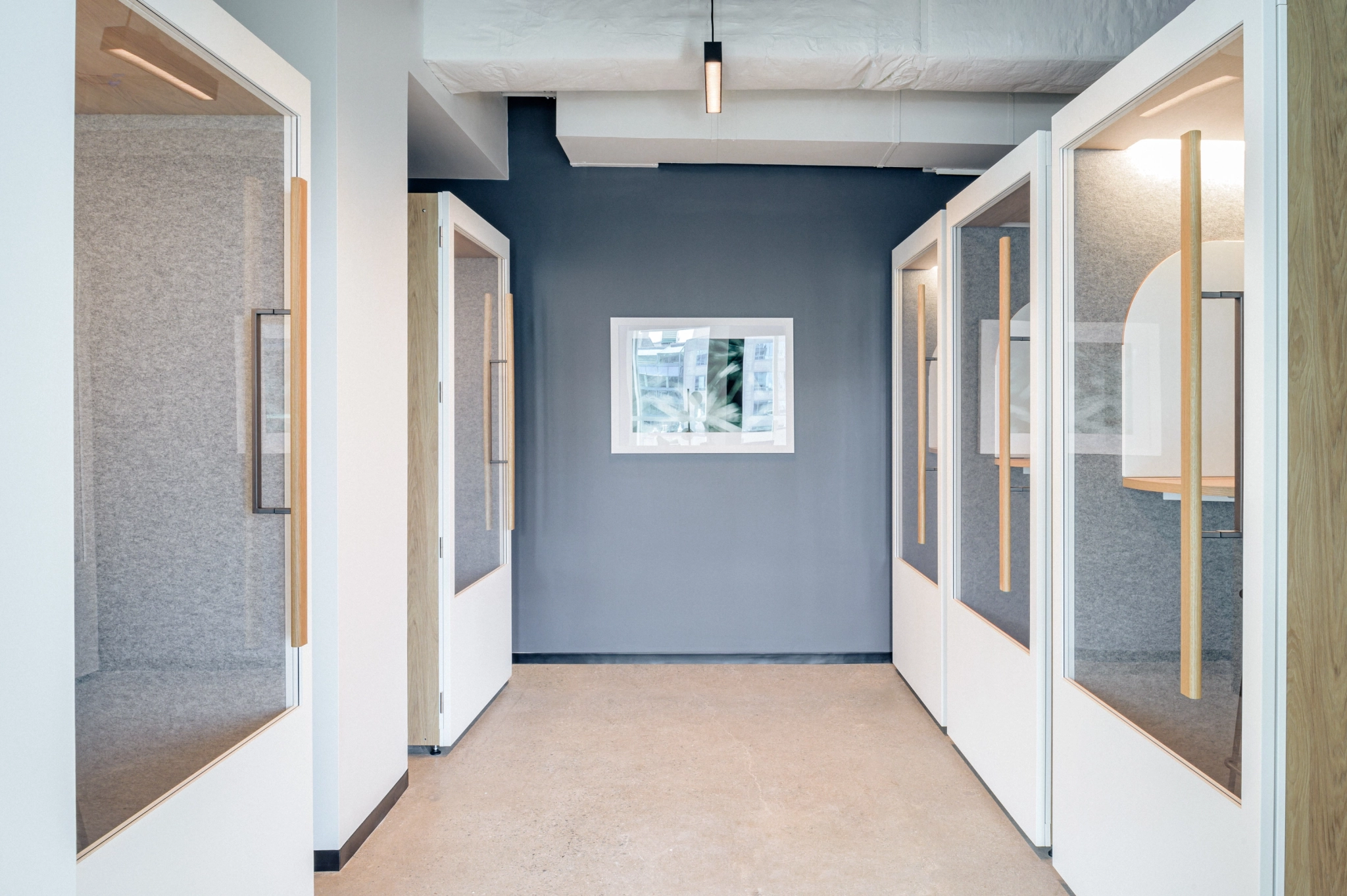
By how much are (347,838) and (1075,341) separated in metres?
2.32

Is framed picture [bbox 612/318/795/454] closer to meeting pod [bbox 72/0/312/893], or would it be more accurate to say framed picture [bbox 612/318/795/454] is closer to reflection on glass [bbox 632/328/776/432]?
reflection on glass [bbox 632/328/776/432]

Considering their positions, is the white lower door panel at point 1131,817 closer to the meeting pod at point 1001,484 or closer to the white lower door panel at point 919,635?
the meeting pod at point 1001,484

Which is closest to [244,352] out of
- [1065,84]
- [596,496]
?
[596,496]

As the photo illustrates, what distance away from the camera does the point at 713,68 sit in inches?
100

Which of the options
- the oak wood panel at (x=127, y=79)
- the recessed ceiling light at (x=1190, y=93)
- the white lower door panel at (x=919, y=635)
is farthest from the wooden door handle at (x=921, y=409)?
the oak wood panel at (x=127, y=79)

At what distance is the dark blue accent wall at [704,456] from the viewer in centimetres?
397

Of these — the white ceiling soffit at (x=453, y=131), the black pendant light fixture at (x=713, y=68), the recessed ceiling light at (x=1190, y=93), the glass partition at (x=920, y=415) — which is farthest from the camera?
the glass partition at (x=920, y=415)

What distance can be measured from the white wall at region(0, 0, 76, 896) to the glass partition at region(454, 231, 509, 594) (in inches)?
74.6

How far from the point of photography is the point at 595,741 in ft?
9.86

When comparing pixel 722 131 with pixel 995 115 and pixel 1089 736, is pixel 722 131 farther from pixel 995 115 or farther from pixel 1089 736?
pixel 1089 736

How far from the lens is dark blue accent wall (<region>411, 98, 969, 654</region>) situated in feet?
13.0

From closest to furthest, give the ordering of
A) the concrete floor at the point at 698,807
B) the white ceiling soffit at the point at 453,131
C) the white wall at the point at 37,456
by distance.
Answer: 1. the white wall at the point at 37,456
2. the concrete floor at the point at 698,807
3. the white ceiling soffit at the point at 453,131

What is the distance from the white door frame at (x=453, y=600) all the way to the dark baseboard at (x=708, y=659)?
0.58m

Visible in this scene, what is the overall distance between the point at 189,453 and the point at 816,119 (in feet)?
9.44
